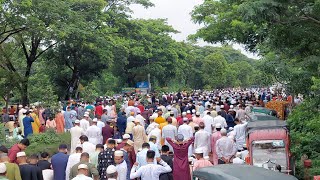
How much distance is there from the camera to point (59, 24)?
2703cm

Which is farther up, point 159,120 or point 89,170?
point 159,120

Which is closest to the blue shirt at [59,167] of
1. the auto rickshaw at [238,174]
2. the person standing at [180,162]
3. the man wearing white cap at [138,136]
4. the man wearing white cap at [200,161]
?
the person standing at [180,162]

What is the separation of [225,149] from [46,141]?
725 centimetres

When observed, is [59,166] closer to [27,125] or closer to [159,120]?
[159,120]

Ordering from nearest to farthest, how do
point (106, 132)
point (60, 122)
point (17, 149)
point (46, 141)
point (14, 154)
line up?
1. point (14, 154)
2. point (17, 149)
3. point (106, 132)
4. point (46, 141)
5. point (60, 122)

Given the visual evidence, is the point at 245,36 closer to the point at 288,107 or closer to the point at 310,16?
the point at 288,107

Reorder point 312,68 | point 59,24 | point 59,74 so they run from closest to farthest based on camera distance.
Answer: point 312,68
point 59,24
point 59,74

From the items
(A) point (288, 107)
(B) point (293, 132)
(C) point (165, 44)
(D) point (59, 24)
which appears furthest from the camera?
(C) point (165, 44)

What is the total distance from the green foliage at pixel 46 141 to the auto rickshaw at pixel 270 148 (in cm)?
761

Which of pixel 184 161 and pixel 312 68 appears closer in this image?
pixel 184 161

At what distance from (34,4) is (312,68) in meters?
17.2

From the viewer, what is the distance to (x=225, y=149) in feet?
42.8

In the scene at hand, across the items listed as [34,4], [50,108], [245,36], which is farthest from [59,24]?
[245,36]

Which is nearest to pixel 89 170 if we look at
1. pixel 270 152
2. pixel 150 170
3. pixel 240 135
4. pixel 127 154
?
pixel 150 170
